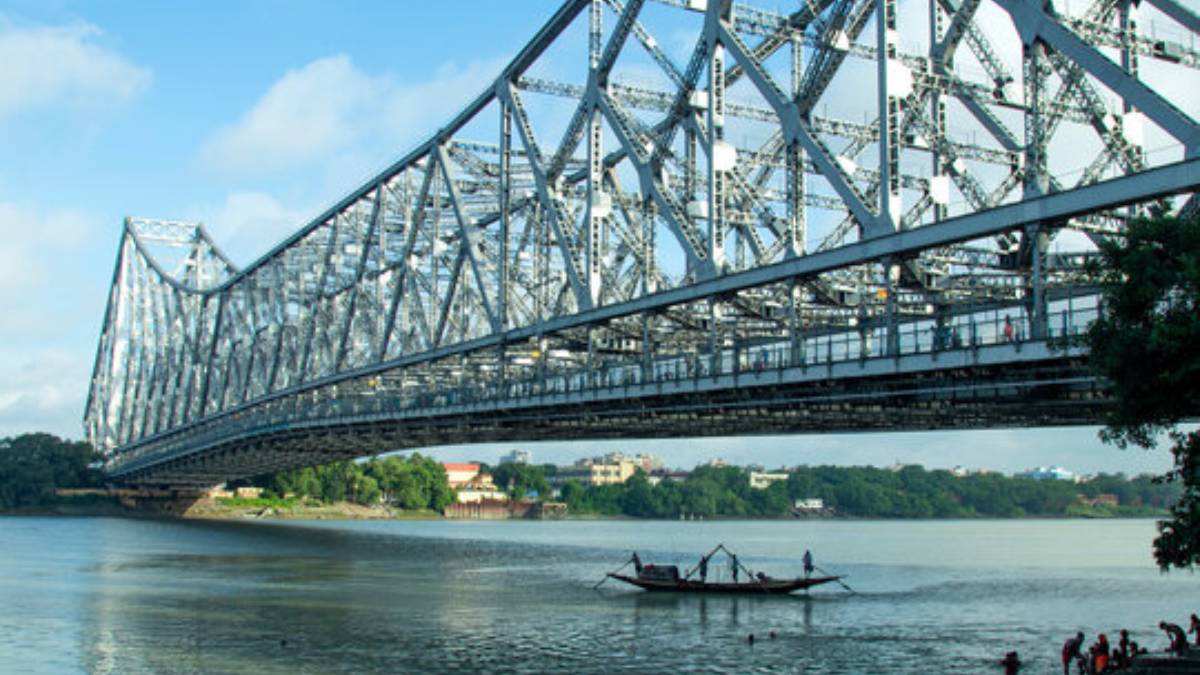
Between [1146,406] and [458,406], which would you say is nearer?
[1146,406]

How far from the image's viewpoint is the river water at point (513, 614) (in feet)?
132

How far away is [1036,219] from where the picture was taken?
38.4 m

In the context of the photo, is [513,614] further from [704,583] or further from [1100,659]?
[1100,659]

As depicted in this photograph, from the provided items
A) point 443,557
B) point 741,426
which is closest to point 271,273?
point 443,557

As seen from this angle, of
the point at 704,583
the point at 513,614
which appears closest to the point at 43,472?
the point at 704,583

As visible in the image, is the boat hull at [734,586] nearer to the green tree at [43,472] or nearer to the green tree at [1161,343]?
the green tree at [1161,343]

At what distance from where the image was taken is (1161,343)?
→ 27.6 meters

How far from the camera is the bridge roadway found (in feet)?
136

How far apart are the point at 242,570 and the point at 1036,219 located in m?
52.7

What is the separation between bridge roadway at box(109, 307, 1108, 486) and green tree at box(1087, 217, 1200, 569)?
343 centimetres

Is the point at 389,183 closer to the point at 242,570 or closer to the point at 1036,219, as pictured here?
the point at 242,570

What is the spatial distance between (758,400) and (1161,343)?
90.5 feet

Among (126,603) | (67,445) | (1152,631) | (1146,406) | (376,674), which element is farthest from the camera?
(67,445)

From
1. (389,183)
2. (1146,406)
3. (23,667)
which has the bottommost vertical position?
(23,667)
